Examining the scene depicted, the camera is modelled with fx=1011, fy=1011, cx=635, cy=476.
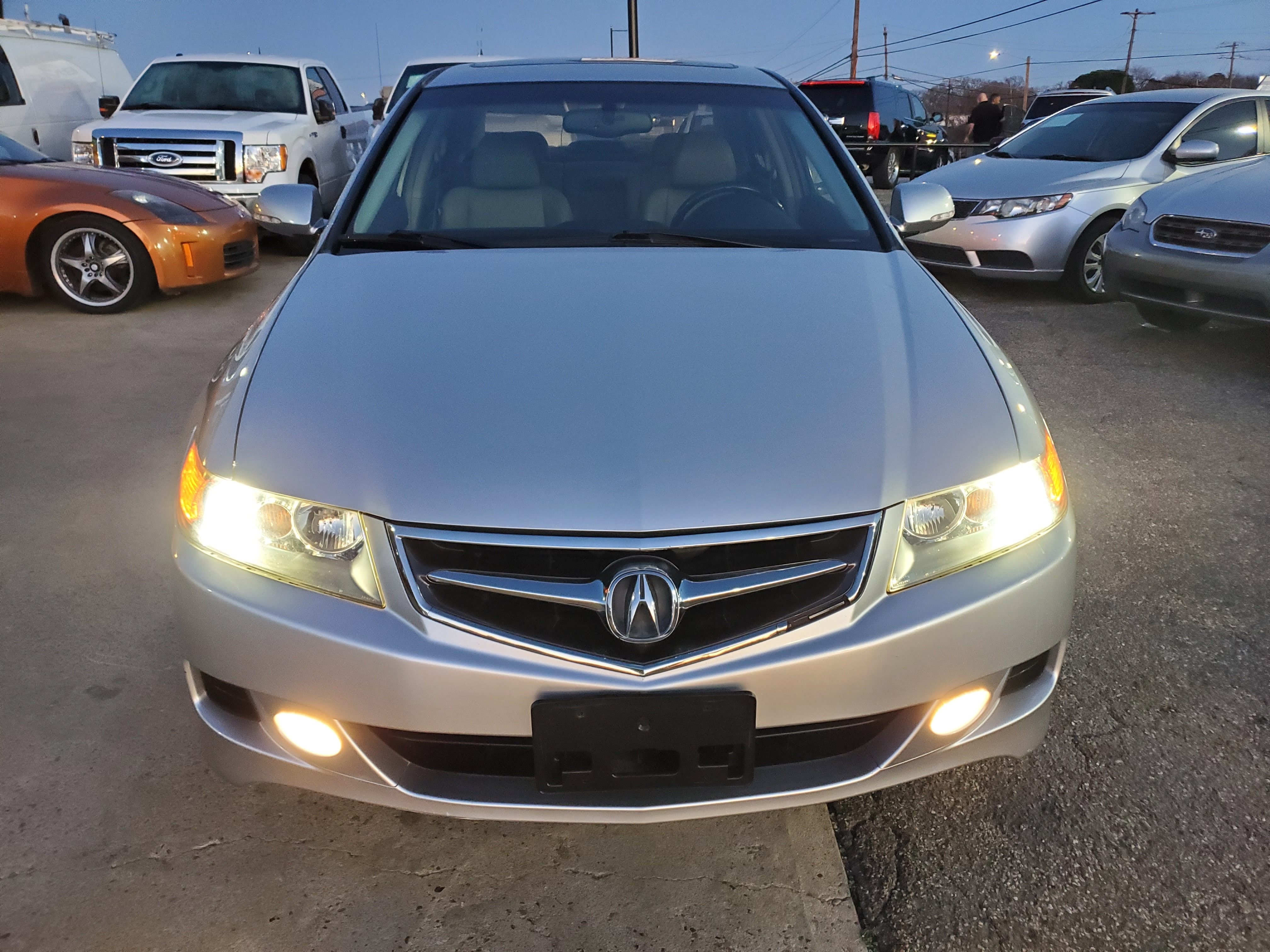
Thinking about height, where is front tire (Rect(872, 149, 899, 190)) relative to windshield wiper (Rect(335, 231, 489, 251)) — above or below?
below

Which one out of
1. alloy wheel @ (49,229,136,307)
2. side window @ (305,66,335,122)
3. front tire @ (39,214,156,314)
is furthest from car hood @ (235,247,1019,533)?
side window @ (305,66,335,122)

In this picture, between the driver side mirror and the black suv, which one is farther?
the black suv

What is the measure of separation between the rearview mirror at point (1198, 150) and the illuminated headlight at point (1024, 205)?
2.47ft

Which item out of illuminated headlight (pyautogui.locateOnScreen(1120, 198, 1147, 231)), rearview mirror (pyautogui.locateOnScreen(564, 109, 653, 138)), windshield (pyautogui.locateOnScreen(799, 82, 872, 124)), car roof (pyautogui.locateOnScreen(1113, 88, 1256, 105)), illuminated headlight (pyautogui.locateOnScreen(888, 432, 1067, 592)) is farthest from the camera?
windshield (pyautogui.locateOnScreen(799, 82, 872, 124))

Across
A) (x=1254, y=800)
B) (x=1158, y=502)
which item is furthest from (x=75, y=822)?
(x=1158, y=502)

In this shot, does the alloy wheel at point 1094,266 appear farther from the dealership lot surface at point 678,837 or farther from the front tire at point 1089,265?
the dealership lot surface at point 678,837

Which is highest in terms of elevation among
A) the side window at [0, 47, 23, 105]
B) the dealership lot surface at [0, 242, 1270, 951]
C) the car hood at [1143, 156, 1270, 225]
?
the side window at [0, 47, 23, 105]

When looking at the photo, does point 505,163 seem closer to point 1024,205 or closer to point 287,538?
point 287,538

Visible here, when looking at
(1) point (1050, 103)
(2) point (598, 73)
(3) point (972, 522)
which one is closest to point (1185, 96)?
(2) point (598, 73)

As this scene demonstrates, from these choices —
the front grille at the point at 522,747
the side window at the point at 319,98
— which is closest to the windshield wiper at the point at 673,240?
the front grille at the point at 522,747

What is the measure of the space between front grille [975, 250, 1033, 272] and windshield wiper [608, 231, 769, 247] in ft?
15.8

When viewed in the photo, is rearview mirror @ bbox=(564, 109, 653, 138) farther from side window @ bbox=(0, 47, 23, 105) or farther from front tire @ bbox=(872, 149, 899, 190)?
front tire @ bbox=(872, 149, 899, 190)

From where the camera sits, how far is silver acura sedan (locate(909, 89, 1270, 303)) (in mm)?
6824

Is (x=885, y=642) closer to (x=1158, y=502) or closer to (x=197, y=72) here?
(x=1158, y=502)
